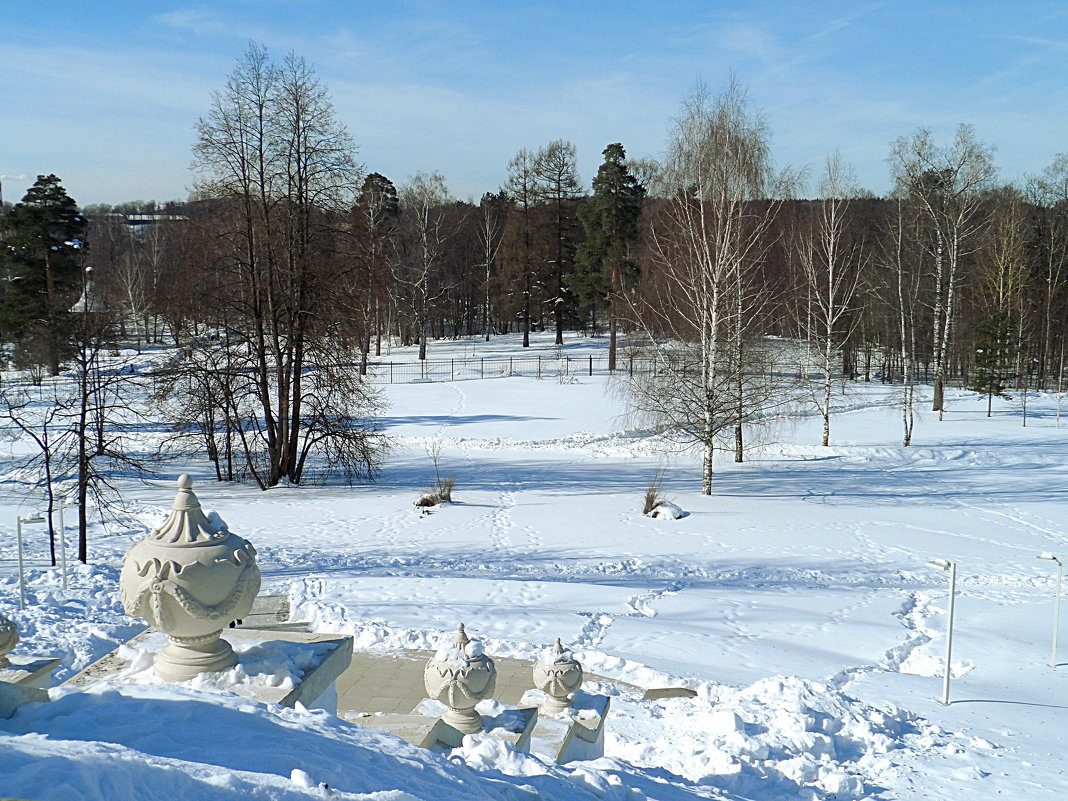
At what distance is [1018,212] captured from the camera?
36938mm

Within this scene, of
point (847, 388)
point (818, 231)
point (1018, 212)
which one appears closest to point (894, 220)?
point (818, 231)

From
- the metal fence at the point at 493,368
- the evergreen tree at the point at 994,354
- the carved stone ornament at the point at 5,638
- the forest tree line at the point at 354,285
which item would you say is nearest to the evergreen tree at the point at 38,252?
the forest tree line at the point at 354,285

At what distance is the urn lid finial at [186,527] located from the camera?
14.7 feet

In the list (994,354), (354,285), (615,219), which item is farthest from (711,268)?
(615,219)

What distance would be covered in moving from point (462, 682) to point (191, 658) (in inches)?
68.4

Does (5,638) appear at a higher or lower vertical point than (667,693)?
higher

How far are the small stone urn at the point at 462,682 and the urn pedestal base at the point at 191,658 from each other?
1.43 m

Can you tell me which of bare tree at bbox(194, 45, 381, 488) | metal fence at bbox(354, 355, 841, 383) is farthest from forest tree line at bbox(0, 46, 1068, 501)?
metal fence at bbox(354, 355, 841, 383)

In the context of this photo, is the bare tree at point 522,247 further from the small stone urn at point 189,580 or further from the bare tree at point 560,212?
the small stone urn at point 189,580

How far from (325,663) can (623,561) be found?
8569mm

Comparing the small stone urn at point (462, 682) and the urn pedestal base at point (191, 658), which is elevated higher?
the urn pedestal base at point (191, 658)

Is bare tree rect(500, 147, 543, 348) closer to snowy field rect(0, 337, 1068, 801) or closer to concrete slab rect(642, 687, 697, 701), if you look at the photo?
snowy field rect(0, 337, 1068, 801)

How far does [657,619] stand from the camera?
33.5 ft

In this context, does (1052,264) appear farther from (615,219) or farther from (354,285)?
(354,285)
